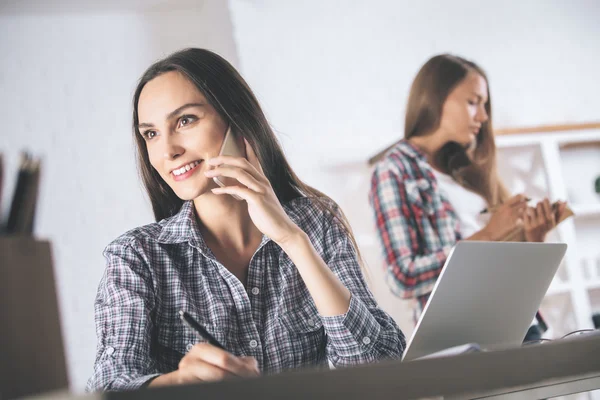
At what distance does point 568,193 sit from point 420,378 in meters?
2.72

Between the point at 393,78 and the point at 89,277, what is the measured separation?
1545 millimetres

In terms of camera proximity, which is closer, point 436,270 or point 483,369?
point 483,369

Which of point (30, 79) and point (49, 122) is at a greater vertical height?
point (30, 79)

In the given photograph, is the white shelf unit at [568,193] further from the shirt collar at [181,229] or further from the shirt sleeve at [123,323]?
the shirt sleeve at [123,323]

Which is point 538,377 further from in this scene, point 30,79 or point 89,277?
point 30,79

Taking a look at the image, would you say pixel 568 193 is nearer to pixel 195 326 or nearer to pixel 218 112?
pixel 218 112

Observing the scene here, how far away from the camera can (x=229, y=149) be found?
1.57m

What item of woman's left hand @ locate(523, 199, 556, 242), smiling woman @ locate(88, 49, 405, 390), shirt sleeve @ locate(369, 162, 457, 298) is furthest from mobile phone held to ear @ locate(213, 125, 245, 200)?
woman's left hand @ locate(523, 199, 556, 242)

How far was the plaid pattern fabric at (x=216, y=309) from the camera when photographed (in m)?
1.25

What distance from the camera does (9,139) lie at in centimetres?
213

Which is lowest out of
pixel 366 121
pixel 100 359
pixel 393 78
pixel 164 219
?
pixel 100 359

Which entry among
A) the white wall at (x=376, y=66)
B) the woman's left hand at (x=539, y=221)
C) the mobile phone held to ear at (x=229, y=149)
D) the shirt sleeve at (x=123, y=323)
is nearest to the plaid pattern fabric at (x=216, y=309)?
the shirt sleeve at (x=123, y=323)

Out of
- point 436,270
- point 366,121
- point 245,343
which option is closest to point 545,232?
point 436,270

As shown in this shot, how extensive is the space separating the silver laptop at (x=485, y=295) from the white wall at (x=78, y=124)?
4.62 ft
